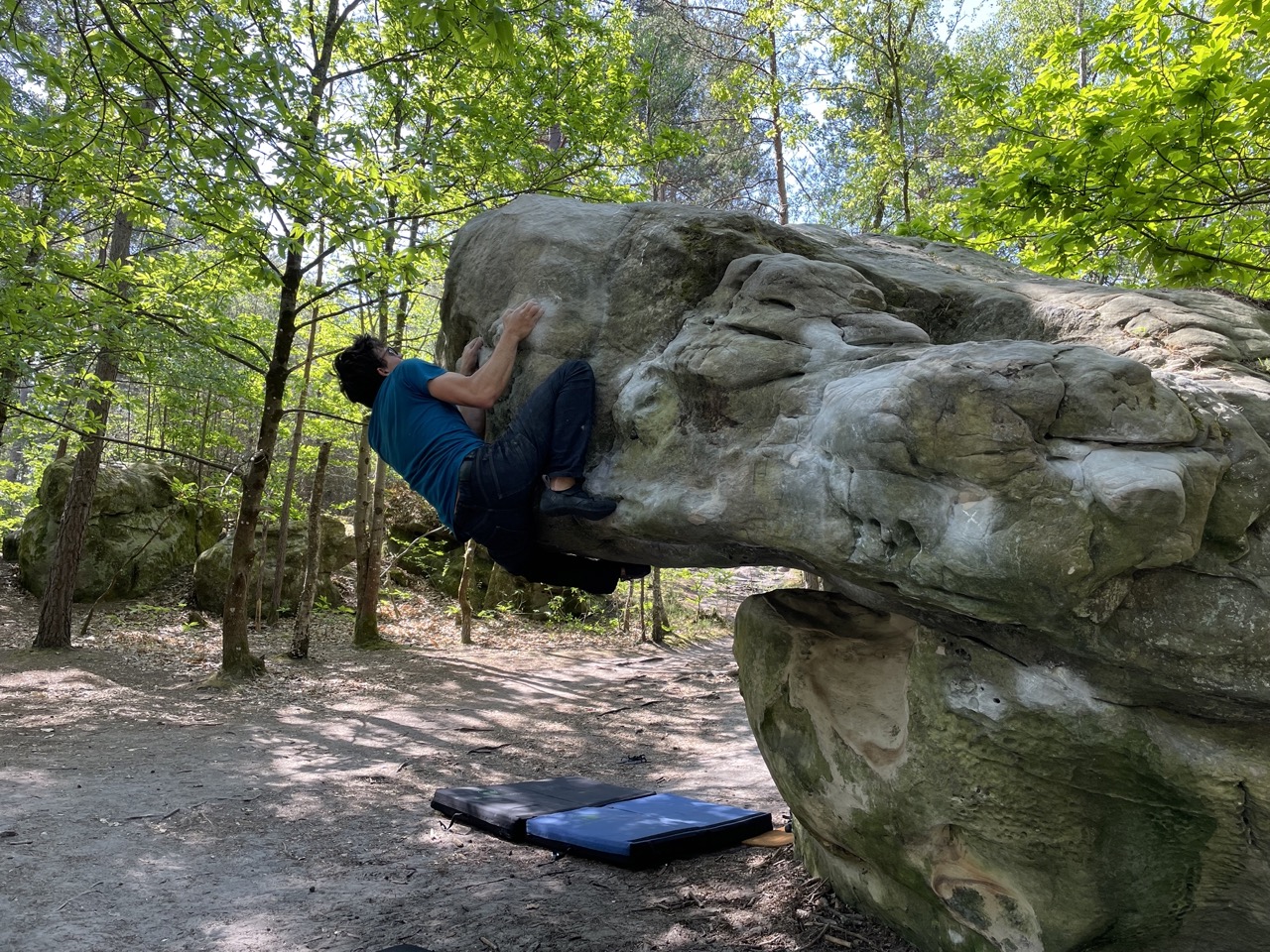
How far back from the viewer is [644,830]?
5809mm

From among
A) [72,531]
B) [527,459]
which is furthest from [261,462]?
[527,459]

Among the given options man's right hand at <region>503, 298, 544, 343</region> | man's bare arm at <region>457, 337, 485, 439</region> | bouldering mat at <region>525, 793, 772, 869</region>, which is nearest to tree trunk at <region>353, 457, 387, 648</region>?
bouldering mat at <region>525, 793, 772, 869</region>

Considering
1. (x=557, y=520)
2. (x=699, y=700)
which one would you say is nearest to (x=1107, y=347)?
(x=557, y=520)

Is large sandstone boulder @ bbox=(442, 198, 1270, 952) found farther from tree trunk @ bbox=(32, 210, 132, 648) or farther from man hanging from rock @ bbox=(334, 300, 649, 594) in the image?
tree trunk @ bbox=(32, 210, 132, 648)

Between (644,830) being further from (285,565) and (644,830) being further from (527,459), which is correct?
(285,565)

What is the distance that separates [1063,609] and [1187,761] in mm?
814

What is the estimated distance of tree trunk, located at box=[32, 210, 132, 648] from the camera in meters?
12.1

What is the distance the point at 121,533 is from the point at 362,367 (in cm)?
1476

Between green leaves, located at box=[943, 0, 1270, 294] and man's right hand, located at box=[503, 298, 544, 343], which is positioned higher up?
green leaves, located at box=[943, 0, 1270, 294]

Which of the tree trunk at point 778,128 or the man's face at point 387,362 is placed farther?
the tree trunk at point 778,128

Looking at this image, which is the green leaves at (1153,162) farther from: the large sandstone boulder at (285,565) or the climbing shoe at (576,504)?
the large sandstone boulder at (285,565)

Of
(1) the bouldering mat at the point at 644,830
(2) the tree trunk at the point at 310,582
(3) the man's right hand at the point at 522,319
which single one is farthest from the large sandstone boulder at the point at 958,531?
(2) the tree trunk at the point at 310,582

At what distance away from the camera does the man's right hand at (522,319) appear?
4137 millimetres

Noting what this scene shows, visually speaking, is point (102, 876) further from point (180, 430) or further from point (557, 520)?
point (180, 430)
